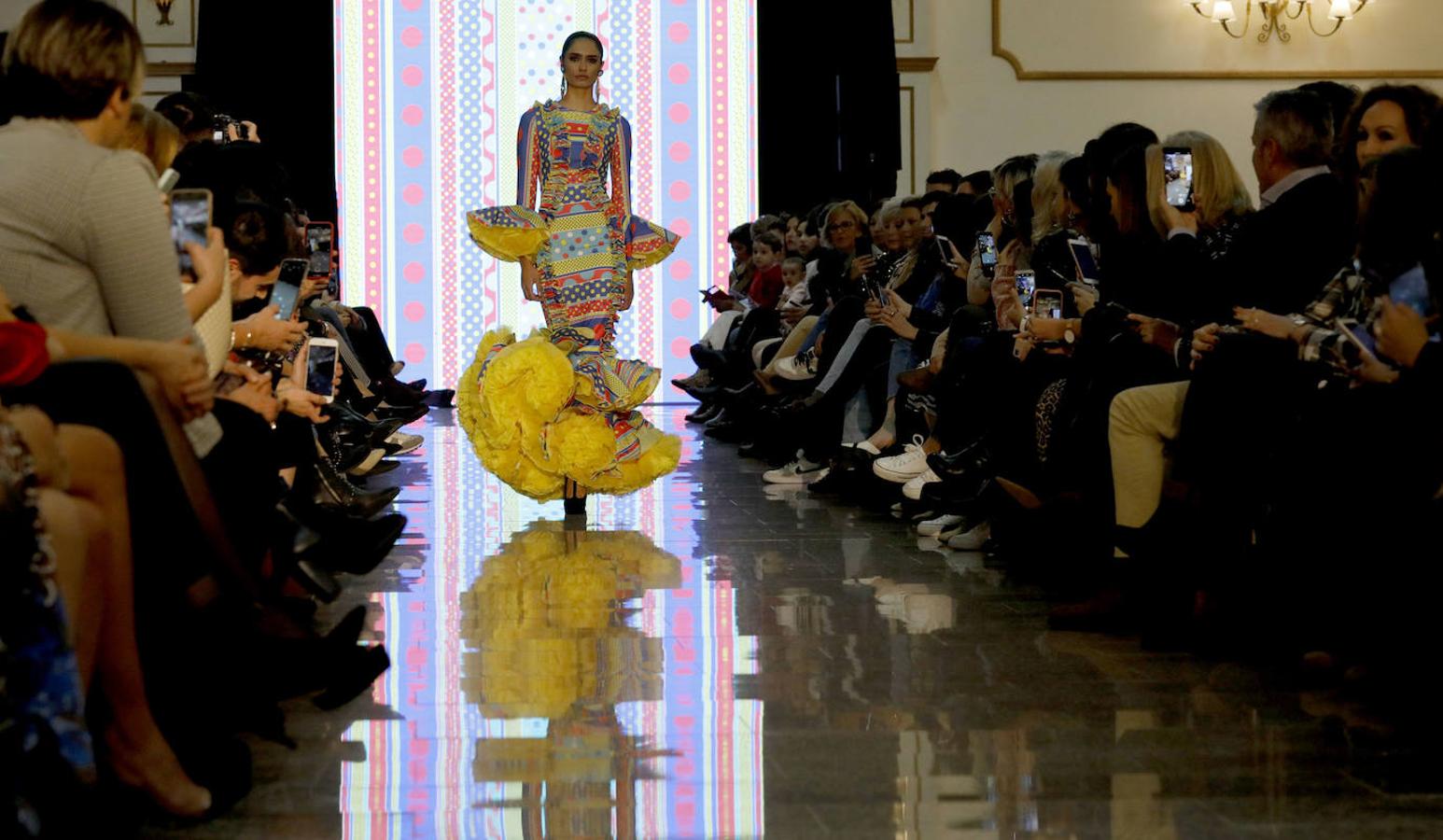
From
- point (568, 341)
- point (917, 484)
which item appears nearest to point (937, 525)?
point (917, 484)

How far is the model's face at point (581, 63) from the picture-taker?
579 centimetres

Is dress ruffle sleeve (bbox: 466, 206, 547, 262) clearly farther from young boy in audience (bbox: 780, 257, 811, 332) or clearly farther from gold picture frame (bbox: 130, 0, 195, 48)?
gold picture frame (bbox: 130, 0, 195, 48)

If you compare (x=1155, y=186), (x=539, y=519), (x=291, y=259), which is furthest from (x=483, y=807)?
(x=539, y=519)

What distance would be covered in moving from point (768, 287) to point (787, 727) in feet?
19.9

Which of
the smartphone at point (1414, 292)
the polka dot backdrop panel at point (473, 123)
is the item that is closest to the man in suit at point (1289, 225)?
the smartphone at point (1414, 292)

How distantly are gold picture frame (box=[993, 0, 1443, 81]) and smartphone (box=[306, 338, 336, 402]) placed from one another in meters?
6.97

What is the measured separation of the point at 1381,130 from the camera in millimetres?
3359

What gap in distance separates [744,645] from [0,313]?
1.70m

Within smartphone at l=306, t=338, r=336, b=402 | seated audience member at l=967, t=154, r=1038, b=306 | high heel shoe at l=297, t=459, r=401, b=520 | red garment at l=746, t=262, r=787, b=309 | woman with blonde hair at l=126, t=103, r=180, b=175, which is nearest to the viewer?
woman with blonde hair at l=126, t=103, r=180, b=175

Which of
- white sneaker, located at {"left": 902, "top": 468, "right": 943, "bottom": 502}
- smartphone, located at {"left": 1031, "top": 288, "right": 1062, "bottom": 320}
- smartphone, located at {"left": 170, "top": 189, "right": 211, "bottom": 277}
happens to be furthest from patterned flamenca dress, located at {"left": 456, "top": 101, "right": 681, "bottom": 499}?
smartphone, located at {"left": 170, "top": 189, "right": 211, "bottom": 277}

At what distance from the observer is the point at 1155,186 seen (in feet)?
13.0

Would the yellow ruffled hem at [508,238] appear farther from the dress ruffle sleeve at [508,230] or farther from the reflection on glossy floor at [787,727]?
the reflection on glossy floor at [787,727]

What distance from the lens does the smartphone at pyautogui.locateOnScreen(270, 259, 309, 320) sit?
335 centimetres

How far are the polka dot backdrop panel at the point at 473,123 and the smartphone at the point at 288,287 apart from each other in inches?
274
